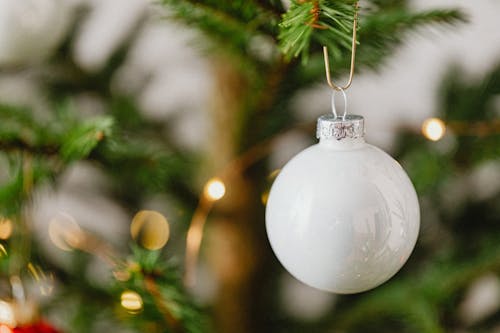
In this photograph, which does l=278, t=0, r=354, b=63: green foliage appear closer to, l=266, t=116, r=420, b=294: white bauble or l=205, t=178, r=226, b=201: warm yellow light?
l=266, t=116, r=420, b=294: white bauble

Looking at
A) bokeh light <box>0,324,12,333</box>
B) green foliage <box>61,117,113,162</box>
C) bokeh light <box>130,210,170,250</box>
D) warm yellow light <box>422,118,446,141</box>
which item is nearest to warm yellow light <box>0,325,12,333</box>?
bokeh light <box>0,324,12,333</box>

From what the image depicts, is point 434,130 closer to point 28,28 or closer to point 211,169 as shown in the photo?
point 211,169

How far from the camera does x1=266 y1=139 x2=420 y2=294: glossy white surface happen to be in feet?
1.06

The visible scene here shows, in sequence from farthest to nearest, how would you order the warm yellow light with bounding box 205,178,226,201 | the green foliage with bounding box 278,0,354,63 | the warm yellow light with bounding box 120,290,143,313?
1. the warm yellow light with bounding box 205,178,226,201
2. the warm yellow light with bounding box 120,290,143,313
3. the green foliage with bounding box 278,0,354,63

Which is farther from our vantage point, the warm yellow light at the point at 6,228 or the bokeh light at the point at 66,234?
the bokeh light at the point at 66,234

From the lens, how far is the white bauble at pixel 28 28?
457mm

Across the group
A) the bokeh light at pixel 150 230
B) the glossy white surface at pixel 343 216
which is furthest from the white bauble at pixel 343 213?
the bokeh light at pixel 150 230

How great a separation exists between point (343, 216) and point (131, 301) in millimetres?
190

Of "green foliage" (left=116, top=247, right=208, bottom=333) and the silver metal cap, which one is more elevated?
the silver metal cap

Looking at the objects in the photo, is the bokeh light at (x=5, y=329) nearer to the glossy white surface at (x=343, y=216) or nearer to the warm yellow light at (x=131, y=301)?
the warm yellow light at (x=131, y=301)

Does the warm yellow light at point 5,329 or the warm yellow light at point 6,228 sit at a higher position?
the warm yellow light at point 6,228

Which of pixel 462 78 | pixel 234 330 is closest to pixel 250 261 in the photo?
pixel 234 330

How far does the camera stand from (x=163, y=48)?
95 centimetres

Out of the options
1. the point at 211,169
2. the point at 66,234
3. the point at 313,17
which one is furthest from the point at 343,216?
the point at 66,234
